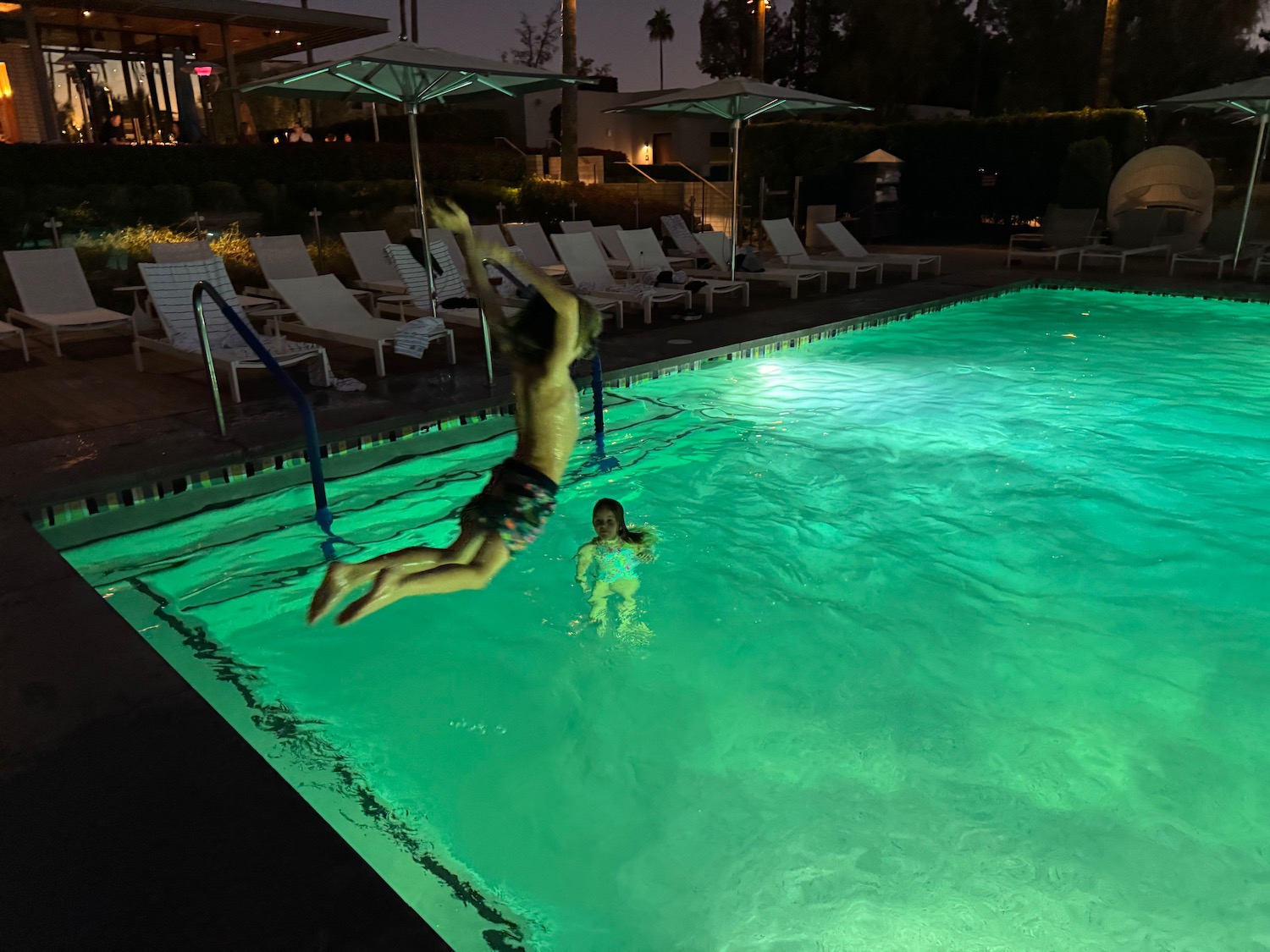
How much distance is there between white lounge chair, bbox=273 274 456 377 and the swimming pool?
1557 millimetres

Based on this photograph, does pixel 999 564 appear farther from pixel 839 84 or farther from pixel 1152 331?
pixel 839 84

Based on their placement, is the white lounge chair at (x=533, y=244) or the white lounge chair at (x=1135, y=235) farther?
the white lounge chair at (x=1135, y=235)

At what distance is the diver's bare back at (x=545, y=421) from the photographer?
10.5ft

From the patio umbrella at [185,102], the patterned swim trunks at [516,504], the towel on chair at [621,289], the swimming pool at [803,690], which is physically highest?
the patio umbrella at [185,102]

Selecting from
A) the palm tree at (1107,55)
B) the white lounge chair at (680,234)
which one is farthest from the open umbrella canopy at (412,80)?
the palm tree at (1107,55)

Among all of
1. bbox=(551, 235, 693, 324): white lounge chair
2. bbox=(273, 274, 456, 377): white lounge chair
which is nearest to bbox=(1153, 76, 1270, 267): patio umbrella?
bbox=(551, 235, 693, 324): white lounge chair

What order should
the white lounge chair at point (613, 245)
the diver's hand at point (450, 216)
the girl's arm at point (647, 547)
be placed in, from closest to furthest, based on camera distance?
the diver's hand at point (450, 216) < the girl's arm at point (647, 547) < the white lounge chair at point (613, 245)

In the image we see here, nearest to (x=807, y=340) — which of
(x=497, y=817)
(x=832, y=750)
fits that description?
(x=832, y=750)

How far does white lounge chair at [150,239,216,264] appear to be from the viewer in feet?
27.4

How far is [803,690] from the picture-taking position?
12.4 ft

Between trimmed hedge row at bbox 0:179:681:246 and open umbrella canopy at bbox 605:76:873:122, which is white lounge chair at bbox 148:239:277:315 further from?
open umbrella canopy at bbox 605:76:873:122

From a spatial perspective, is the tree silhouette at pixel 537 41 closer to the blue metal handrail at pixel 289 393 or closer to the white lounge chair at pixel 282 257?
the white lounge chair at pixel 282 257

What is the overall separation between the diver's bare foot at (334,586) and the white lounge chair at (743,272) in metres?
8.57

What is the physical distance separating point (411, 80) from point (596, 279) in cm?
338
